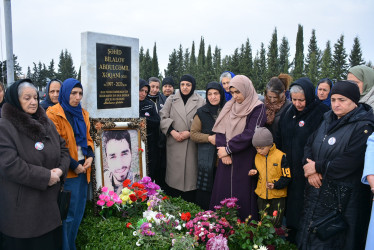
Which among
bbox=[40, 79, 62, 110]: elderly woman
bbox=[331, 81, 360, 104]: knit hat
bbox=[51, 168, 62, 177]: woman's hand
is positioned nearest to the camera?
bbox=[51, 168, 62, 177]: woman's hand

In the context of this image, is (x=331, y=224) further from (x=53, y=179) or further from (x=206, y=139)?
(x=53, y=179)

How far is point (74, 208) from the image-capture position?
3332mm

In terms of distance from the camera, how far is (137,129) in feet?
13.5

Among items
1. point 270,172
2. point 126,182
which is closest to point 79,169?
point 126,182

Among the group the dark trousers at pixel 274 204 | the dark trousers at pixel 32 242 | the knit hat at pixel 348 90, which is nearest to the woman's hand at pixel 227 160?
the dark trousers at pixel 274 204

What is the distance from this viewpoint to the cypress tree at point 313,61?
27489mm

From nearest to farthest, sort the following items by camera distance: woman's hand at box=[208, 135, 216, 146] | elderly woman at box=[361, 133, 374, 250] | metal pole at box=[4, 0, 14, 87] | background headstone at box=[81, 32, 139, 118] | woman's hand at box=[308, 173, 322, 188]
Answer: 1. elderly woman at box=[361, 133, 374, 250]
2. woman's hand at box=[308, 173, 322, 188]
3. background headstone at box=[81, 32, 139, 118]
4. woman's hand at box=[208, 135, 216, 146]
5. metal pole at box=[4, 0, 14, 87]

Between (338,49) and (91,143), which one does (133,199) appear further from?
(338,49)

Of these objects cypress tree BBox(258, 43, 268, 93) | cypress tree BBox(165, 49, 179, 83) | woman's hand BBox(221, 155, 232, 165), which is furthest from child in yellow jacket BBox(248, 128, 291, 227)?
cypress tree BBox(165, 49, 179, 83)

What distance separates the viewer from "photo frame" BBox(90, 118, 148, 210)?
372 cm

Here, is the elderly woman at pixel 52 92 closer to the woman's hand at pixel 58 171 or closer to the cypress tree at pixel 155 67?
the woman's hand at pixel 58 171

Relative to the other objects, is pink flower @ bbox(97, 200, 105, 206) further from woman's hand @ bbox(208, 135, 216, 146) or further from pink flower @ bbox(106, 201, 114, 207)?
woman's hand @ bbox(208, 135, 216, 146)

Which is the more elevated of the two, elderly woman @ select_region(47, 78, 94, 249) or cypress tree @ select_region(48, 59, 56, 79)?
cypress tree @ select_region(48, 59, 56, 79)

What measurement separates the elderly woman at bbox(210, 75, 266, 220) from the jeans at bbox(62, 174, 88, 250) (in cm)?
166
